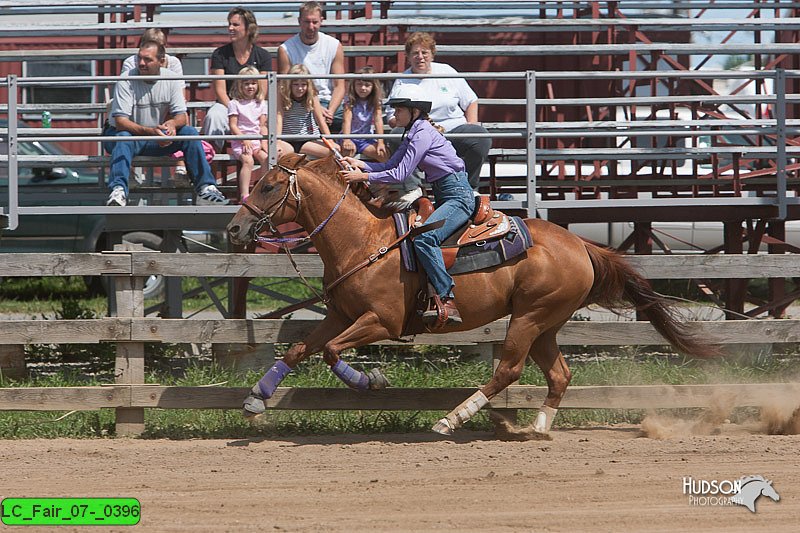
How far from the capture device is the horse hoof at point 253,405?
310 inches

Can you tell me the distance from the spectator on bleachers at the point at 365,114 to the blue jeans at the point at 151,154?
131 centimetres

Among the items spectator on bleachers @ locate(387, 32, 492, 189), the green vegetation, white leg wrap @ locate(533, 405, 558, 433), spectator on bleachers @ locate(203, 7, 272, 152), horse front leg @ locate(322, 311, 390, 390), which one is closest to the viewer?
horse front leg @ locate(322, 311, 390, 390)

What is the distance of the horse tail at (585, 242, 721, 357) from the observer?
335 inches

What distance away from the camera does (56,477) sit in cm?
701

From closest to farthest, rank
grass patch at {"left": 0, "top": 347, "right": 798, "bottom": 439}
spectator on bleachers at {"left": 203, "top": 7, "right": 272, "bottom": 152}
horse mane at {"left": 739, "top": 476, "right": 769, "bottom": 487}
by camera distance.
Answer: horse mane at {"left": 739, "top": 476, "right": 769, "bottom": 487} → grass patch at {"left": 0, "top": 347, "right": 798, "bottom": 439} → spectator on bleachers at {"left": 203, "top": 7, "right": 272, "bottom": 152}

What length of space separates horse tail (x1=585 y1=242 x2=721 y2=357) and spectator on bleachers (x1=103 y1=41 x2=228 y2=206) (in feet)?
11.1

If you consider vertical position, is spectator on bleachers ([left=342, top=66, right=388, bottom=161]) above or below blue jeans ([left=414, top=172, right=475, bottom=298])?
above

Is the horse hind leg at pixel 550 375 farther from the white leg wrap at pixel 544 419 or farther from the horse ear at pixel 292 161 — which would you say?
the horse ear at pixel 292 161

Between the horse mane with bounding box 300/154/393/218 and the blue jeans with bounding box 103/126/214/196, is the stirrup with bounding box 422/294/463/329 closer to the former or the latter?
the horse mane with bounding box 300/154/393/218

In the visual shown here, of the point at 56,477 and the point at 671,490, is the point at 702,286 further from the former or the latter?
the point at 56,477

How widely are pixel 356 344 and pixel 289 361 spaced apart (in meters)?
0.55

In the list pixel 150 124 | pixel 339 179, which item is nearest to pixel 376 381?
pixel 339 179

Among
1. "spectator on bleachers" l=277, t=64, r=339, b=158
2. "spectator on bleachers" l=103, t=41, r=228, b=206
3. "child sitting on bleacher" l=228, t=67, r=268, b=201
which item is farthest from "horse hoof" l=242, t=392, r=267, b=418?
"spectator on bleachers" l=277, t=64, r=339, b=158

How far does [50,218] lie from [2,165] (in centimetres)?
435
